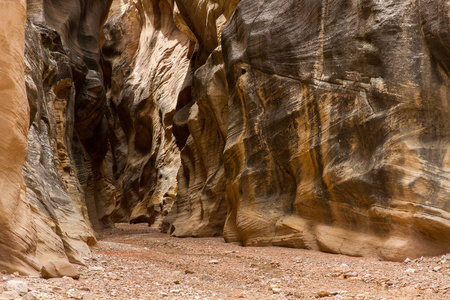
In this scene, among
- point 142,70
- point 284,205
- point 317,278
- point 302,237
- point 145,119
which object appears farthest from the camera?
point 142,70

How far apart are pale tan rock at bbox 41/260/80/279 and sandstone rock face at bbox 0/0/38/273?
0.79ft

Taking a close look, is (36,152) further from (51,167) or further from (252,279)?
(252,279)

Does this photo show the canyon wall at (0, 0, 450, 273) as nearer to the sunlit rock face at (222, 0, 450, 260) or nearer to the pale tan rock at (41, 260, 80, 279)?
the sunlit rock face at (222, 0, 450, 260)

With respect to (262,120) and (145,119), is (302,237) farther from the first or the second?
(145,119)

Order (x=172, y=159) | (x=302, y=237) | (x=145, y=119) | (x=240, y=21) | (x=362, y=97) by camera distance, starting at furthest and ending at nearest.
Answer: (x=145, y=119) → (x=172, y=159) → (x=240, y=21) → (x=302, y=237) → (x=362, y=97)

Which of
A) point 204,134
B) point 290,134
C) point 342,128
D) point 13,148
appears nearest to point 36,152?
point 13,148

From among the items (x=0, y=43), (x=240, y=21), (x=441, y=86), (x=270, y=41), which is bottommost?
(x=0, y=43)

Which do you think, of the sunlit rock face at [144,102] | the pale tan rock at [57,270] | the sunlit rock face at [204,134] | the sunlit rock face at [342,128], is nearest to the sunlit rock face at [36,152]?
the pale tan rock at [57,270]

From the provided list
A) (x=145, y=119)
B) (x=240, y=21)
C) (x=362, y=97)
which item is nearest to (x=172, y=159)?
(x=145, y=119)

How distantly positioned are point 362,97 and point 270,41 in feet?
12.3

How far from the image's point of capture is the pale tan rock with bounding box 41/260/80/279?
214 inches

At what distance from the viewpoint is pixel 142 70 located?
34.1 m

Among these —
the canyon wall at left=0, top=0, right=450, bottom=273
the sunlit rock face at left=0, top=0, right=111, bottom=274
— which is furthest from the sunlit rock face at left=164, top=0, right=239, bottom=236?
the sunlit rock face at left=0, top=0, right=111, bottom=274

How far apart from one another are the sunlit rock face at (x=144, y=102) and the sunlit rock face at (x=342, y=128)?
13.3 m
